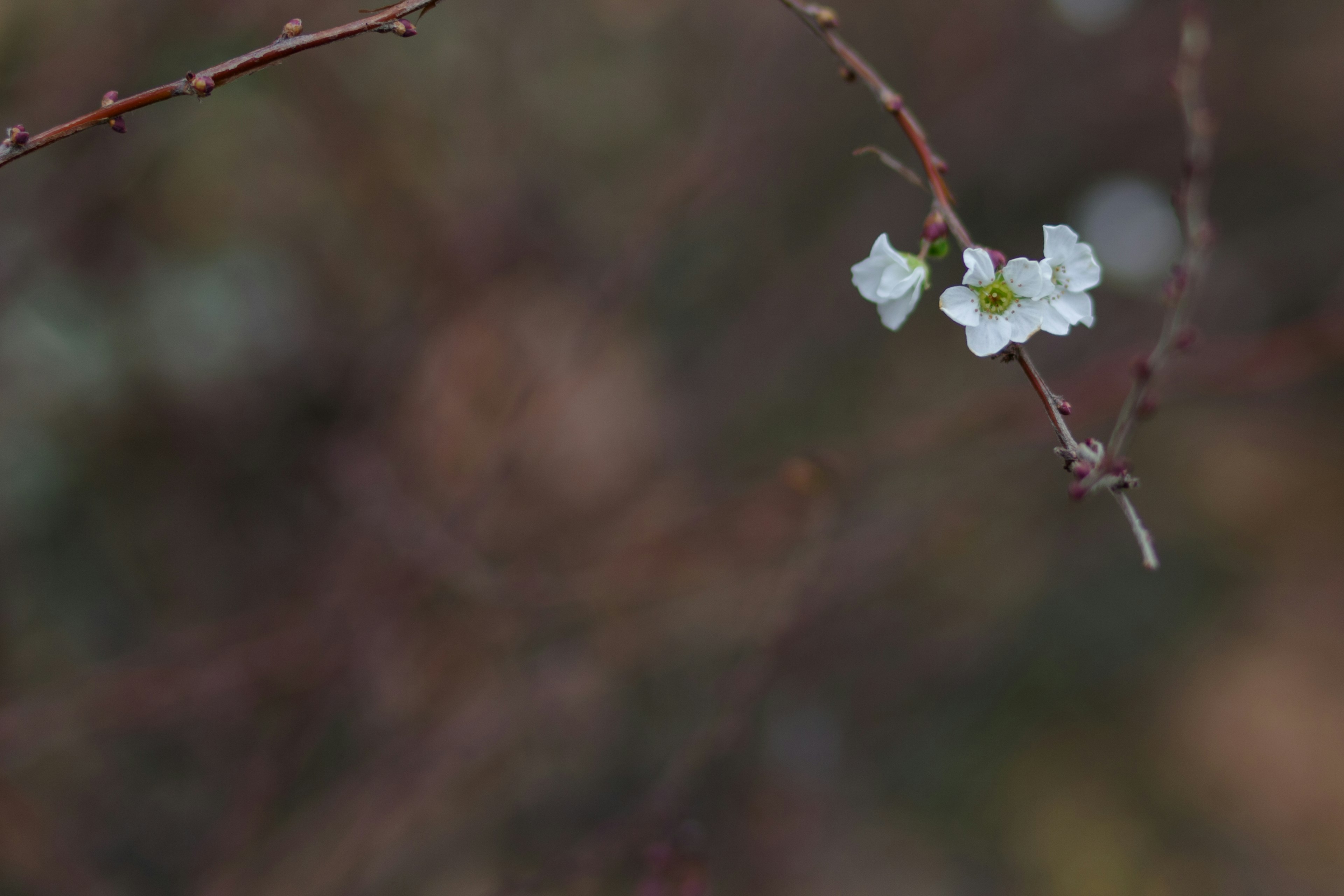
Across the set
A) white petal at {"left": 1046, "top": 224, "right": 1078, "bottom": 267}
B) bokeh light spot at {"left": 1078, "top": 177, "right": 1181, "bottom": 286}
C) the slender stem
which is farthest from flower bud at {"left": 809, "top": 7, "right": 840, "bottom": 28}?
bokeh light spot at {"left": 1078, "top": 177, "right": 1181, "bottom": 286}

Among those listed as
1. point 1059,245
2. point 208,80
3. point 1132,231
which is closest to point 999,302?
point 1059,245

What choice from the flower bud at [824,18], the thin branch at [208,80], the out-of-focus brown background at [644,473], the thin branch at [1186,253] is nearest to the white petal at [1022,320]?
the thin branch at [1186,253]

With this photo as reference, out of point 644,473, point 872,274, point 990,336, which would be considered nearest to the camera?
point 990,336

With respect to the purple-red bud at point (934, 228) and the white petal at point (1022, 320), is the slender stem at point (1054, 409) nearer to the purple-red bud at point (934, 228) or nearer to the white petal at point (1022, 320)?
the white petal at point (1022, 320)

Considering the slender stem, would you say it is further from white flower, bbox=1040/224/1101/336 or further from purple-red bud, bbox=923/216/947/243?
purple-red bud, bbox=923/216/947/243

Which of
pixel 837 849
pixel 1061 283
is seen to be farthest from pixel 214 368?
pixel 837 849

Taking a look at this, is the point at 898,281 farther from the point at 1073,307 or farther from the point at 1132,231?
the point at 1132,231
